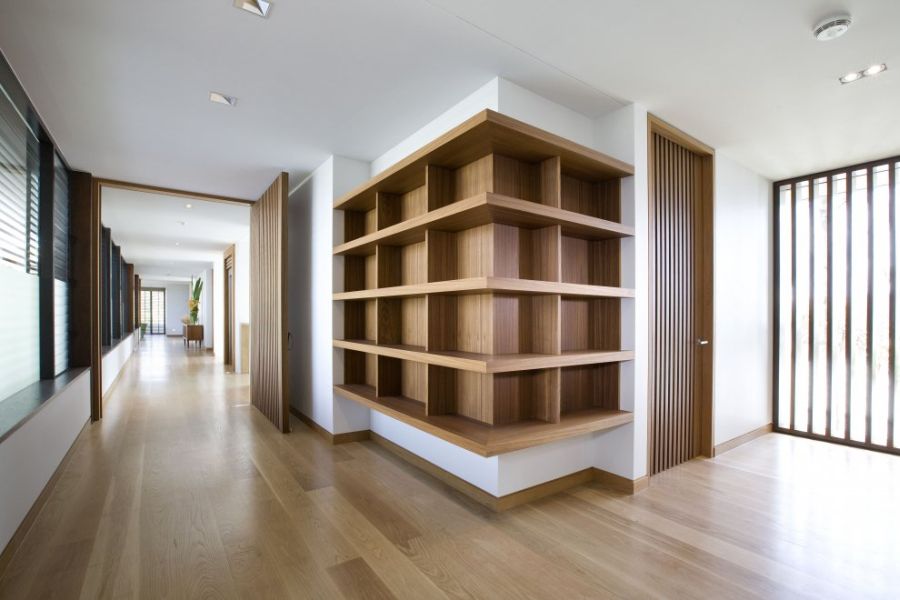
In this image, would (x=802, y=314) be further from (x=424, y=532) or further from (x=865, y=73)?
(x=424, y=532)

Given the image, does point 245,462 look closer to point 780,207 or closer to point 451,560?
point 451,560

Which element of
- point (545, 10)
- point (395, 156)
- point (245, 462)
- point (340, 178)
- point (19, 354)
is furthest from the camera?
point (340, 178)

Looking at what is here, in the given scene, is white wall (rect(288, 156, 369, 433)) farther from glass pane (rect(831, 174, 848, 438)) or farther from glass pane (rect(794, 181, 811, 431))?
glass pane (rect(831, 174, 848, 438))

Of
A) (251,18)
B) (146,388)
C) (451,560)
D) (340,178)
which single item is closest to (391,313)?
(340,178)

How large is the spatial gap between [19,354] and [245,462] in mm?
1615

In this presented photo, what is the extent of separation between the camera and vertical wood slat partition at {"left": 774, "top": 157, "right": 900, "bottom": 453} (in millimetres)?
3699

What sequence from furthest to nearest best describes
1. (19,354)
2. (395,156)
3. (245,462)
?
1. (395,156)
2. (245,462)
3. (19,354)

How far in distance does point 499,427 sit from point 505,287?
81cm

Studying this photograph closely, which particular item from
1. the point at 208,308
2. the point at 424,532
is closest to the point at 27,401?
the point at 424,532

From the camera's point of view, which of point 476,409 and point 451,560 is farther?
point 476,409

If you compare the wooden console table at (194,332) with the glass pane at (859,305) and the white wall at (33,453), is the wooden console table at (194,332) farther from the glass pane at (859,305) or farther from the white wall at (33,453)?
the glass pane at (859,305)

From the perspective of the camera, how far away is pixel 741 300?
3.82 metres

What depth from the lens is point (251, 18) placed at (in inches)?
77.2

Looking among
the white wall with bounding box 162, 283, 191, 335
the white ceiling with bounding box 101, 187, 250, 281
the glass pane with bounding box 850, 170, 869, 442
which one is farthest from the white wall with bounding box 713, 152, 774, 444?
the white wall with bounding box 162, 283, 191, 335
